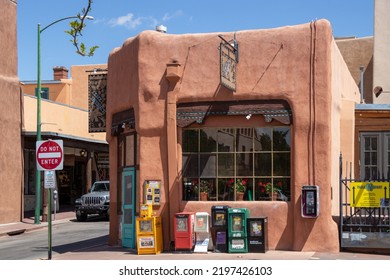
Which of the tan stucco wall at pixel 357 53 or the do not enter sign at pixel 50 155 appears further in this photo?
the tan stucco wall at pixel 357 53

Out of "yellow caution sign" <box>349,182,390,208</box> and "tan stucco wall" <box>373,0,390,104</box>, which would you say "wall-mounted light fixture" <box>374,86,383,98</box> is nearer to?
"tan stucco wall" <box>373,0,390,104</box>

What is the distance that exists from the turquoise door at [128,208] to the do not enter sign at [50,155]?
12.4ft

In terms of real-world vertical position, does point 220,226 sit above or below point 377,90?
below

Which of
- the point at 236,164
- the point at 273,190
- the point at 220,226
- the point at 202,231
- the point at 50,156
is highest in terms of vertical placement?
the point at 50,156

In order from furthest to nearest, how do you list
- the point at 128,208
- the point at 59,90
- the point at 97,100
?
the point at 59,90 → the point at 97,100 → the point at 128,208

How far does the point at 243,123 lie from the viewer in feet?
55.5

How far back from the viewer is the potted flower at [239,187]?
55.5 ft

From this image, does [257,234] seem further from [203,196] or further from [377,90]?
[377,90]

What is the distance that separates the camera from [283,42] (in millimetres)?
16656

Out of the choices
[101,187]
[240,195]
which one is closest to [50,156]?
[240,195]

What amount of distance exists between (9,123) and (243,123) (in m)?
15.2

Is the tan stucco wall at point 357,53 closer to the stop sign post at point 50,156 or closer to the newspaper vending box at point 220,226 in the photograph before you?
the newspaper vending box at point 220,226

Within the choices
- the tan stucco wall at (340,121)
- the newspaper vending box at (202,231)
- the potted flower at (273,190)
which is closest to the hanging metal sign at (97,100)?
the newspaper vending box at (202,231)

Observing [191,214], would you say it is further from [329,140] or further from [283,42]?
[283,42]
